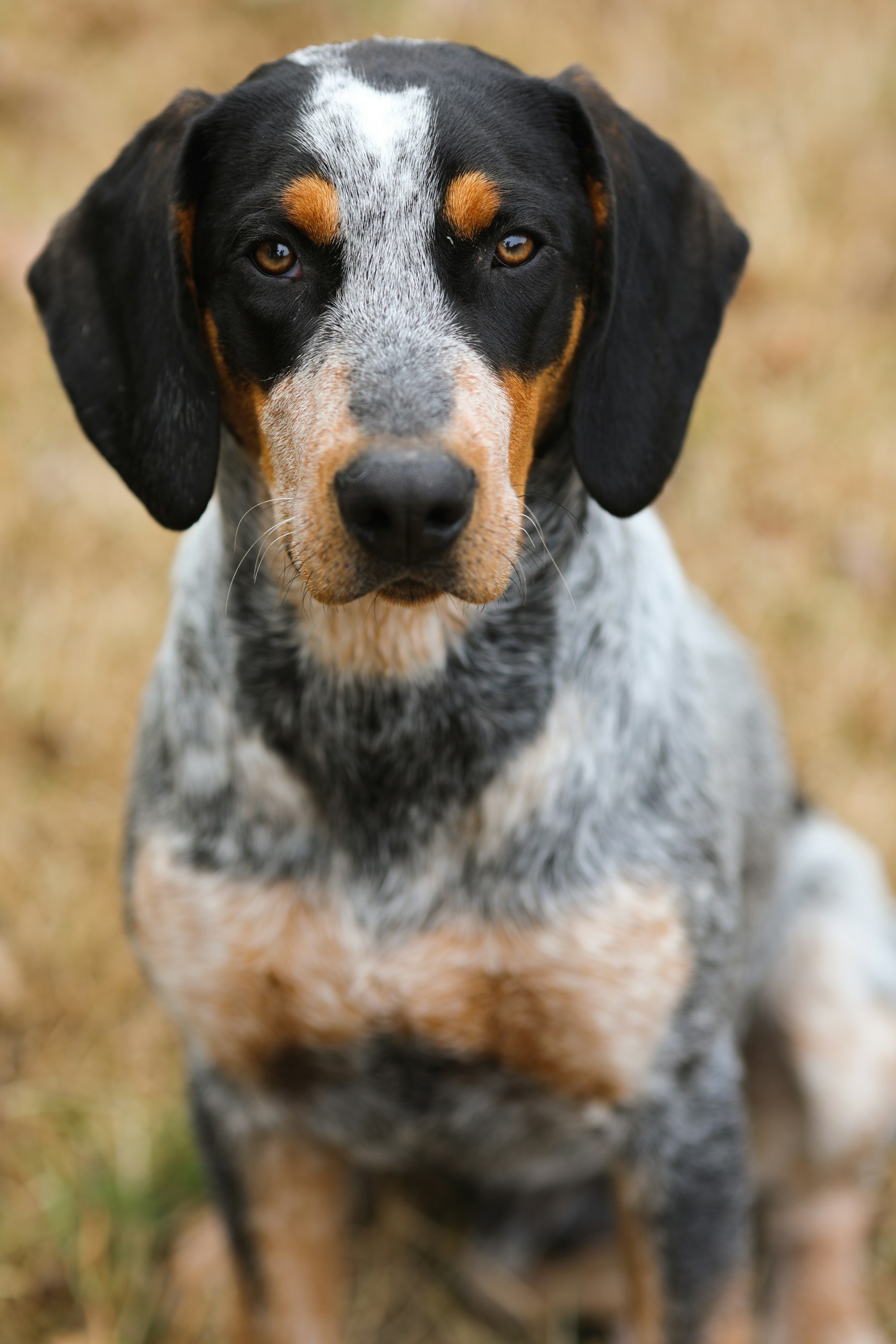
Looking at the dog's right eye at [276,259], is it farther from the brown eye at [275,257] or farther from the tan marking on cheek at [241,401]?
the tan marking on cheek at [241,401]

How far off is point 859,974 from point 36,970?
2.06 meters

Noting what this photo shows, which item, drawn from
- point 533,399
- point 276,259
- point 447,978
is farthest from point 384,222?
point 447,978

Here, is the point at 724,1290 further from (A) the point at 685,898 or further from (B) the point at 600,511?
(B) the point at 600,511

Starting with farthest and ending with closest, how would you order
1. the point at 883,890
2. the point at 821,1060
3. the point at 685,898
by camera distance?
the point at 883,890, the point at 821,1060, the point at 685,898

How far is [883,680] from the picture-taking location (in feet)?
15.1

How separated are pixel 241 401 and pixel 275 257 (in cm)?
27

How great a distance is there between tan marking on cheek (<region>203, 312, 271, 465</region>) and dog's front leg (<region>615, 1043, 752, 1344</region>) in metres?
1.39

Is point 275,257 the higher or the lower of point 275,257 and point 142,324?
the higher

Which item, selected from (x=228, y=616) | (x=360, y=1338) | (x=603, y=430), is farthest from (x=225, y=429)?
(x=360, y=1338)

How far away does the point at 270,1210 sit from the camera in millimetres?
3047

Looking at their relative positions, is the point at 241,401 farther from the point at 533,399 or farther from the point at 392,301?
the point at 533,399

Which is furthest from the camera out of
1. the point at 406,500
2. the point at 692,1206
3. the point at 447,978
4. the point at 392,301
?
the point at 692,1206

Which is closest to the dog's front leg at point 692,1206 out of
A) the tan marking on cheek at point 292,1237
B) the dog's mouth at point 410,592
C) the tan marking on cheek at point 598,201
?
the tan marking on cheek at point 292,1237

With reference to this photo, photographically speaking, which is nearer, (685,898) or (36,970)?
(685,898)
